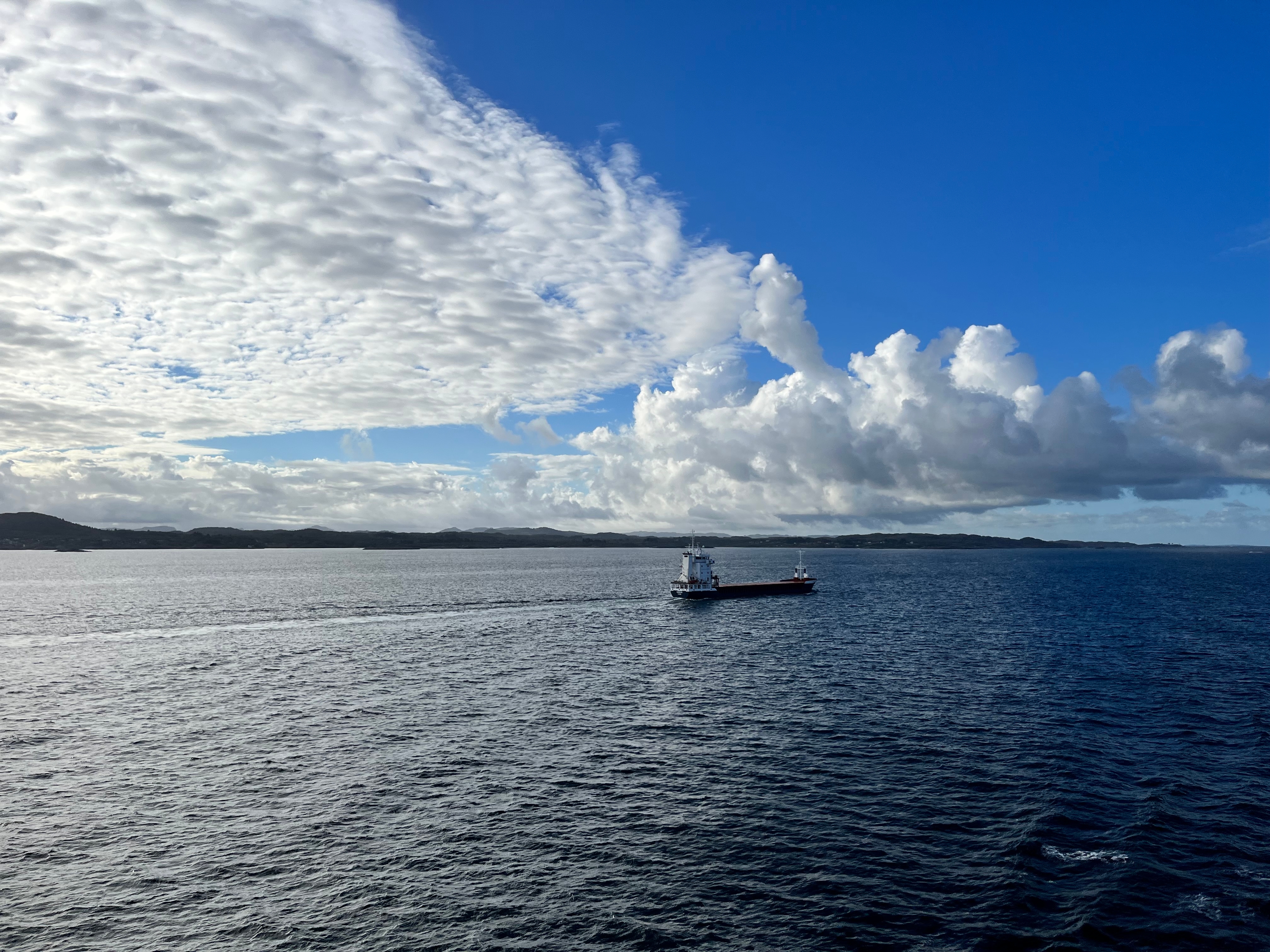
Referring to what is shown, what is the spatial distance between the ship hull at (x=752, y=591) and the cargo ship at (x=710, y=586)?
0.24 feet

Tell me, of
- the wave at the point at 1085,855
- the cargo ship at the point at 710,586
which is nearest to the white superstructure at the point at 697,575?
the cargo ship at the point at 710,586

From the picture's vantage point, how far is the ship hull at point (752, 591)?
506 ft

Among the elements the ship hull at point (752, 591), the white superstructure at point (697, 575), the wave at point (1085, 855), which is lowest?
the wave at point (1085, 855)

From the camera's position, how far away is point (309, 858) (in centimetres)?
3269

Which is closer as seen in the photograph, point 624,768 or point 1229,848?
point 1229,848

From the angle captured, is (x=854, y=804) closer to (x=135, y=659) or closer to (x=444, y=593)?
(x=135, y=659)

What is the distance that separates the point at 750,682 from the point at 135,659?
69.6 metres

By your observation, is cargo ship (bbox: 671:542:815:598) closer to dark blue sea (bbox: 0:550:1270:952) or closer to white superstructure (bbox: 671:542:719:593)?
white superstructure (bbox: 671:542:719:593)

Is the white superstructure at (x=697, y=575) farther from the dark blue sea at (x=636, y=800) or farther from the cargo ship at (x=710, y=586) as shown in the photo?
the dark blue sea at (x=636, y=800)

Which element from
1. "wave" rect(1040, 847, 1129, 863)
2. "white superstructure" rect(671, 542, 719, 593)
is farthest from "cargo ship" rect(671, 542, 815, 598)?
"wave" rect(1040, 847, 1129, 863)

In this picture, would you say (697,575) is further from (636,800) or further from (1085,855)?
Result: (1085,855)

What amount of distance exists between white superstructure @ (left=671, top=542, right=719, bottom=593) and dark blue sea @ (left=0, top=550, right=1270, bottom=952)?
67676 millimetres

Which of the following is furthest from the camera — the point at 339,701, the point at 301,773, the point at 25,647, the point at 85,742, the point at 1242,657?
the point at 25,647

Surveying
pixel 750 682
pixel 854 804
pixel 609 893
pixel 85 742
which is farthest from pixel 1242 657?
pixel 85 742
